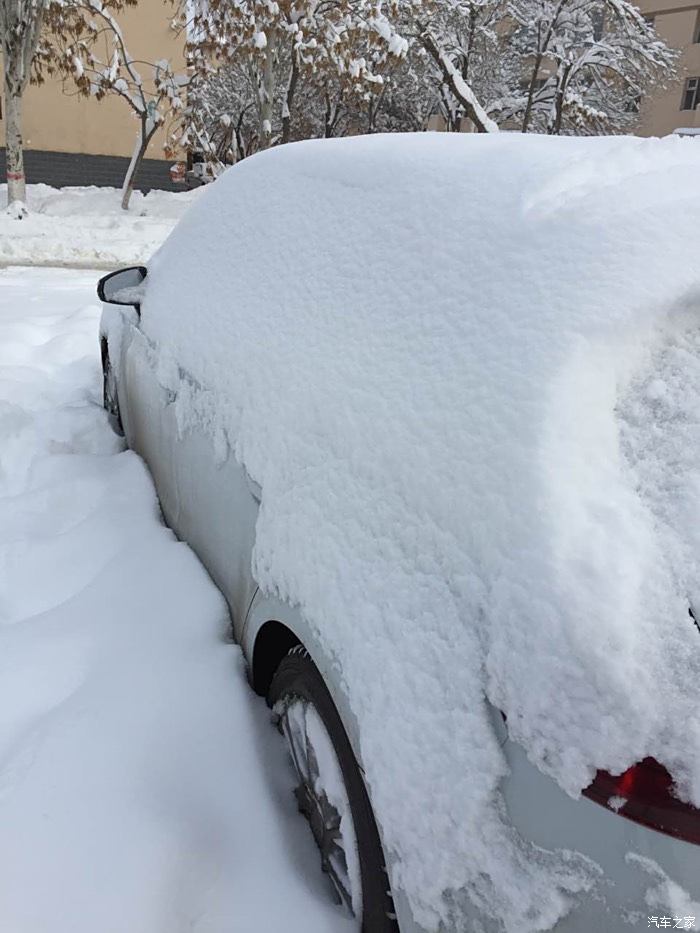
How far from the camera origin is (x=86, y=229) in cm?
1309

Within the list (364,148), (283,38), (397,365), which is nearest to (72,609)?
(397,365)

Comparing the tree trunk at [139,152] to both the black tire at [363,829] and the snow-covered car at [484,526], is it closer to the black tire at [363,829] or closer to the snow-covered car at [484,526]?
the snow-covered car at [484,526]

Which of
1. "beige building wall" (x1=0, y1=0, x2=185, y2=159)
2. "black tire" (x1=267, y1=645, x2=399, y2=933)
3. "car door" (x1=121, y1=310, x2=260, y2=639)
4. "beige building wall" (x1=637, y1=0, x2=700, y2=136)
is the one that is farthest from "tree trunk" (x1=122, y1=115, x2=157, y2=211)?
"beige building wall" (x1=637, y1=0, x2=700, y2=136)

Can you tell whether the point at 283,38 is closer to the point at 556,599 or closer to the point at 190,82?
the point at 190,82

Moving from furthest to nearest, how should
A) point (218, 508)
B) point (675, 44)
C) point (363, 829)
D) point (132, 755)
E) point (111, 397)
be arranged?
point (675, 44), point (111, 397), point (218, 508), point (132, 755), point (363, 829)

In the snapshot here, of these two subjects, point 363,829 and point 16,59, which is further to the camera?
point 16,59

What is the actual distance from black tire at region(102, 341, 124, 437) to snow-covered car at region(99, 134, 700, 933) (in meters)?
2.04

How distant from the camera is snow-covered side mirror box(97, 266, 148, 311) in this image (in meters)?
3.34

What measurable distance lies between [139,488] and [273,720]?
4.58 ft

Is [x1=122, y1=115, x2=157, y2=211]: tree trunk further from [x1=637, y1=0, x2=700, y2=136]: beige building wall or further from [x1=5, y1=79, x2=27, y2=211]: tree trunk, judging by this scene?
[x1=637, y1=0, x2=700, y2=136]: beige building wall

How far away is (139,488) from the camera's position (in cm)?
309

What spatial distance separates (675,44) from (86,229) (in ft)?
107

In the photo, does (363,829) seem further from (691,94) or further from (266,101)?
(691,94)

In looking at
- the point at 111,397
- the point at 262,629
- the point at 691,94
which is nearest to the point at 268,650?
the point at 262,629
